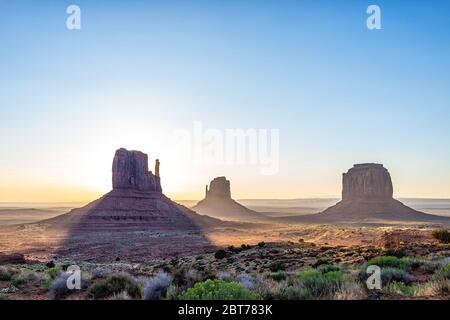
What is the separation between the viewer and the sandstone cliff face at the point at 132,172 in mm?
100438

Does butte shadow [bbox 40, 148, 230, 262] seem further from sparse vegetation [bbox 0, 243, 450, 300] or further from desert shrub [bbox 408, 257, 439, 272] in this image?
desert shrub [bbox 408, 257, 439, 272]

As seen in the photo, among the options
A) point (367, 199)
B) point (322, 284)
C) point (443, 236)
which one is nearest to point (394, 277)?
point (322, 284)

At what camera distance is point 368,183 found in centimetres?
15038

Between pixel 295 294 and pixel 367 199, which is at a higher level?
pixel 295 294

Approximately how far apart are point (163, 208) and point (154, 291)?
8830cm

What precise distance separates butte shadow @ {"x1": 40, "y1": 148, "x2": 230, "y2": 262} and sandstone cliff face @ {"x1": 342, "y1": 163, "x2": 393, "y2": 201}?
7269 cm

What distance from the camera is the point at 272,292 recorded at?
932cm

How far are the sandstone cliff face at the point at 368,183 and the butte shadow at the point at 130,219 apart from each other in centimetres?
7269

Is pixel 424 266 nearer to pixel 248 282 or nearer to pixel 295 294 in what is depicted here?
pixel 248 282

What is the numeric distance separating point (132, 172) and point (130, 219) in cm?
2032

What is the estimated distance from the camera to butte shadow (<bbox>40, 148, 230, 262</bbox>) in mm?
62938

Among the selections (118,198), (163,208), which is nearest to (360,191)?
(163,208)

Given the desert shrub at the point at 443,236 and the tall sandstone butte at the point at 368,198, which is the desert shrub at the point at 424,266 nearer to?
the desert shrub at the point at 443,236
